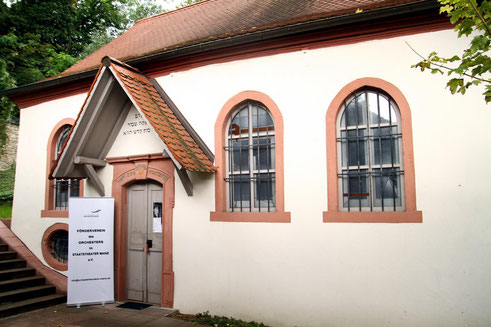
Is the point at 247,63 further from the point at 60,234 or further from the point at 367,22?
the point at 60,234

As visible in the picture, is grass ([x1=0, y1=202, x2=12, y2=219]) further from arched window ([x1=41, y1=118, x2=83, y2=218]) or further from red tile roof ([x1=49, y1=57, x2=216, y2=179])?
red tile roof ([x1=49, y1=57, x2=216, y2=179])

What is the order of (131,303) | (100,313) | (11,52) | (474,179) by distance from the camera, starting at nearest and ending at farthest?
(474,179) → (100,313) → (131,303) → (11,52)

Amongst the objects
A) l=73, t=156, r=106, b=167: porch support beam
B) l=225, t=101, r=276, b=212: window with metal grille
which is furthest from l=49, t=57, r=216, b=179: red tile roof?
l=225, t=101, r=276, b=212: window with metal grille

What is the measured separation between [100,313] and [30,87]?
5.50m

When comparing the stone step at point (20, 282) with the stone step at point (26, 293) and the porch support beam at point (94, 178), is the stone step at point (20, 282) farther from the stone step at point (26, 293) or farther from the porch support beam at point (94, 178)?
the porch support beam at point (94, 178)

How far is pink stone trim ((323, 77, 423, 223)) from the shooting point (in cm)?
515

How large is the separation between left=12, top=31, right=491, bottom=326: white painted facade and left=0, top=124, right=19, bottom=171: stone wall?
10964 mm

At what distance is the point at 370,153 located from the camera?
219 inches

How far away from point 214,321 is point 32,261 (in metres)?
4.76

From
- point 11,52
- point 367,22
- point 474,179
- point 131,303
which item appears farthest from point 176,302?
point 11,52

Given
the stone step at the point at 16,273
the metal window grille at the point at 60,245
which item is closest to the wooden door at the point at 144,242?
the metal window grille at the point at 60,245

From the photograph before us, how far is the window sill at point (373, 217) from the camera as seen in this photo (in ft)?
16.6

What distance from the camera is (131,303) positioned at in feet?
22.7

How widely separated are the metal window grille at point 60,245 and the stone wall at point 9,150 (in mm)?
8498
